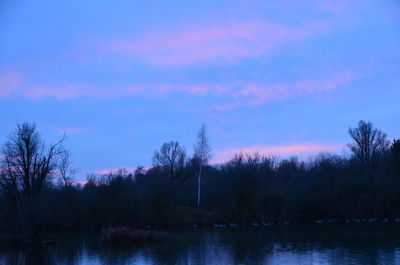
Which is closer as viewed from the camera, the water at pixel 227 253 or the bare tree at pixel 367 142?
the water at pixel 227 253

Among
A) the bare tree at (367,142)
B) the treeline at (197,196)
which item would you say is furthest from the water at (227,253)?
the bare tree at (367,142)

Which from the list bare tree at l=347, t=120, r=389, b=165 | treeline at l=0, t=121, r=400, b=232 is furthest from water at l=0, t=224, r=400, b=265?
bare tree at l=347, t=120, r=389, b=165

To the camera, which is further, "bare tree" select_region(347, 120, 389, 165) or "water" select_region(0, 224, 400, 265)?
"bare tree" select_region(347, 120, 389, 165)

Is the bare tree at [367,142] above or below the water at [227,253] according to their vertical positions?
above

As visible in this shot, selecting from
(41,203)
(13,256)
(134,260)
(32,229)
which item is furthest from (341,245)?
(41,203)

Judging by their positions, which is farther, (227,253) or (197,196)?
(197,196)

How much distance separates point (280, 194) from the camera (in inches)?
2569

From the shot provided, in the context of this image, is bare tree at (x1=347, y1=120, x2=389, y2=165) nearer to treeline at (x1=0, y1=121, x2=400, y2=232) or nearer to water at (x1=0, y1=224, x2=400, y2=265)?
treeline at (x1=0, y1=121, x2=400, y2=232)

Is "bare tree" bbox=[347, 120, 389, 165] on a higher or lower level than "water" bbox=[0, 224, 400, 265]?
higher

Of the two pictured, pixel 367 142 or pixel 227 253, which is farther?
pixel 367 142

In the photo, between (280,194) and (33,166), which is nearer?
(33,166)

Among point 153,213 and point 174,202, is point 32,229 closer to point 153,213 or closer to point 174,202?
point 153,213

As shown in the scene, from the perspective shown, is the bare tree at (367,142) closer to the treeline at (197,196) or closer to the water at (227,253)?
the treeline at (197,196)

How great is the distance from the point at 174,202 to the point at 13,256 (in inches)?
1206
